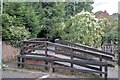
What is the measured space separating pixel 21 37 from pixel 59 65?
3891 mm

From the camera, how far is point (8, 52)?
1136 cm

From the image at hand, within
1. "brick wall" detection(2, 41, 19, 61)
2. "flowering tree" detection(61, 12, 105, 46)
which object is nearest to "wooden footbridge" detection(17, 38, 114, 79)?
"brick wall" detection(2, 41, 19, 61)

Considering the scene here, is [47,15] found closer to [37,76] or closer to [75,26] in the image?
[75,26]

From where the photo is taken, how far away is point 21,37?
40.3 ft

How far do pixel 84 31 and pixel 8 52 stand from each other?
4837 millimetres

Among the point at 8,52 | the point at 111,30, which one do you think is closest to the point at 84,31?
the point at 111,30

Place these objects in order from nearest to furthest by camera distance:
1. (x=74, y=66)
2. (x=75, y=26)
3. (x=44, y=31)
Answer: (x=74, y=66)
(x=75, y=26)
(x=44, y=31)

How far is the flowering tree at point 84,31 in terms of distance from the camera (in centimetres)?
1443

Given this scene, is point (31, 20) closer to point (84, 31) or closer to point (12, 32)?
point (12, 32)

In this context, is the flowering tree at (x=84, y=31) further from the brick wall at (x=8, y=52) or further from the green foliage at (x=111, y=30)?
the brick wall at (x=8, y=52)

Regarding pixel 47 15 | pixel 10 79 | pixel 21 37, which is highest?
pixel 47 15

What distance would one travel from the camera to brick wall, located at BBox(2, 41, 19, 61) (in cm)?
1108

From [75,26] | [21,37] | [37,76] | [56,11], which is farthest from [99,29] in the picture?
[37,76]

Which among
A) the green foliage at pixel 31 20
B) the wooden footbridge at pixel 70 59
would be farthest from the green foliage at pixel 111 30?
the wooden footbridge at pixel 70 59
